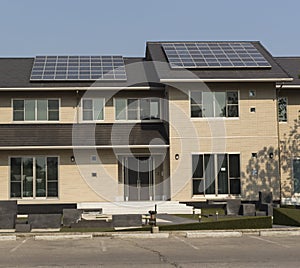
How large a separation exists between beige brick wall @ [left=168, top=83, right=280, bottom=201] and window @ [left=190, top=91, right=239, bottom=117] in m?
0.24

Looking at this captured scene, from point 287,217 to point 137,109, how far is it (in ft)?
35.5

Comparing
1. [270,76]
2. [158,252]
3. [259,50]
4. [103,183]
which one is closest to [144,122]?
[103,183]

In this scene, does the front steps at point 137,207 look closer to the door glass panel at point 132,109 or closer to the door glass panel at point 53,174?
the door glass panel at point 53,174

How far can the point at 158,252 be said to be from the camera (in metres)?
13.5

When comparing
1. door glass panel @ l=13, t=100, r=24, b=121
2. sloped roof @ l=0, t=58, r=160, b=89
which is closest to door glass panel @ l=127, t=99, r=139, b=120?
sloped roof @ l=0, t=58, r=160, b=89

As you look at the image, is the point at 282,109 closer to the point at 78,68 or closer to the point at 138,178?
the point at 138,178

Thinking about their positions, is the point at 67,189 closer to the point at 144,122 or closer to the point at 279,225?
the point at 144,122

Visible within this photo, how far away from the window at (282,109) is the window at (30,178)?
11591mm

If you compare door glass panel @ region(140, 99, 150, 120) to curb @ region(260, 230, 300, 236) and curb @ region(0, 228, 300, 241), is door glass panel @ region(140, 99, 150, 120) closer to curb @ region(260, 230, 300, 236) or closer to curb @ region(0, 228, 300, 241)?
curb @ region(0, 228, 300, 241)

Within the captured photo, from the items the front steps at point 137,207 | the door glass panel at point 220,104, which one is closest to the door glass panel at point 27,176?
the front steps at point 137,207

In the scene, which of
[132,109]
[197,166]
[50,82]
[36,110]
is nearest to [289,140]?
[197,166]

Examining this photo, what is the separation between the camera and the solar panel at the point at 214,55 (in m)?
28.3

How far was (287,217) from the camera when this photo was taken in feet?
64.9

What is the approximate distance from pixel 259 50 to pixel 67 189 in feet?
43.2
